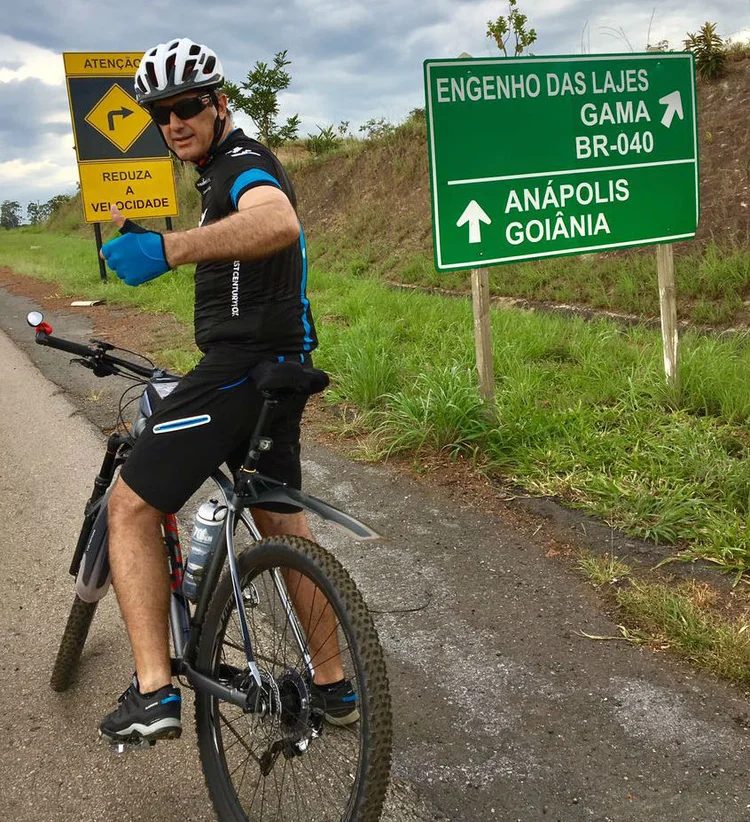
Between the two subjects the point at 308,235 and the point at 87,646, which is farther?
the point at 308,235

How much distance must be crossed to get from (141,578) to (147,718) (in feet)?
1.24

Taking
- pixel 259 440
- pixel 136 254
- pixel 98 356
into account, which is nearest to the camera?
pixel 136 254

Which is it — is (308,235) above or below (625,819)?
above

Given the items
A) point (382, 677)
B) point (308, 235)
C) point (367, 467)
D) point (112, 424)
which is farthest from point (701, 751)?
point (308, 235)

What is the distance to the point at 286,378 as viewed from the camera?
2.12 metres

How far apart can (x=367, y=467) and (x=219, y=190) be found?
2.98 metres

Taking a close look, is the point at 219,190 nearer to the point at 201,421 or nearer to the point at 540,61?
the point at 201,421

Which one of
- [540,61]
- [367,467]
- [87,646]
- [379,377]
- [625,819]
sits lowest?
[625,819]

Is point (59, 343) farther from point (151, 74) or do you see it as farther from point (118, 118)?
point (118, 118)

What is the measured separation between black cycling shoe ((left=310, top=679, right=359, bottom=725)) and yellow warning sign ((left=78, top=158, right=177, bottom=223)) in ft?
47.1

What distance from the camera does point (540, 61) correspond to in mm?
4910

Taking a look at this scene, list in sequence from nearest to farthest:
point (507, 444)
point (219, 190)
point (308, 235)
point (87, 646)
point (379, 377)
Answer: point (219, 190) < point (87, 646) < point (507, 444) < point (379, 377) < point (308, 235)

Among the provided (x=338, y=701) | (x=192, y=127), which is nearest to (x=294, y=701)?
(x=338, y=701)

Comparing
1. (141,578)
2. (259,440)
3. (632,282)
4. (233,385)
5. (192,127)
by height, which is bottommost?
(141,578)
